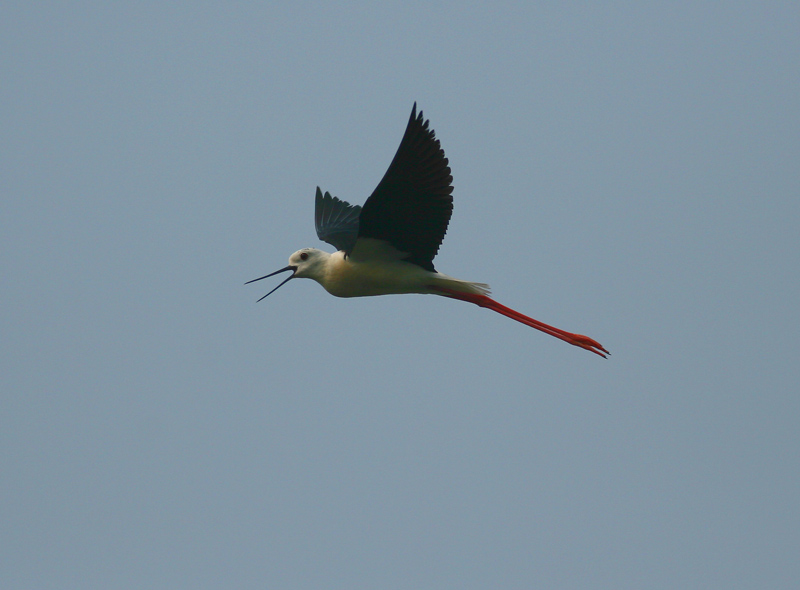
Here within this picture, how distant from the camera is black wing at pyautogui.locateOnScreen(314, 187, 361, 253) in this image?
10.4 meters

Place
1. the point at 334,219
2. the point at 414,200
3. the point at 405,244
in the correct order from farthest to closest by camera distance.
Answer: the point at 334,219
the point at 405,244
the point at 414,200

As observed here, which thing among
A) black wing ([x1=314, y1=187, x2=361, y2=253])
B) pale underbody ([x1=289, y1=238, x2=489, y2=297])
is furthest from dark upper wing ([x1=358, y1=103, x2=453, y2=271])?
black wing ([x1=314, y1=187, x2=361, y2=253])

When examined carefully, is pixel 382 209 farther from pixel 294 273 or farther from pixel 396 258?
pixel 294 273

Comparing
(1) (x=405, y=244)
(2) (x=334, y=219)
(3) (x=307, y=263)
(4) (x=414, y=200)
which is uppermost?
(4) (x=414, y=200)

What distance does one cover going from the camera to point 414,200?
827 centimetres

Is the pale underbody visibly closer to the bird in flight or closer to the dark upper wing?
the bird in flight

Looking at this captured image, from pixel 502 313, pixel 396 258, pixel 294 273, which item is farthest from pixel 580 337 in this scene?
pixel 294 273

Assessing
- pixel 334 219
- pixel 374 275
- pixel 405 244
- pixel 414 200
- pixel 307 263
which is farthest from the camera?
pixel 334 219

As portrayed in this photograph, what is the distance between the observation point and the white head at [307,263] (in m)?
9.40

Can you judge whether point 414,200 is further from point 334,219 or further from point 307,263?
point 334,219

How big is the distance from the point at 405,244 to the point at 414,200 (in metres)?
0.65

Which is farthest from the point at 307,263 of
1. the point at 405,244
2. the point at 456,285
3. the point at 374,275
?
the point at 456,285

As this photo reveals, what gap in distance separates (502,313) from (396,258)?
143 cm

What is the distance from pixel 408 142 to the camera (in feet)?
25.2
